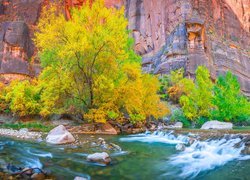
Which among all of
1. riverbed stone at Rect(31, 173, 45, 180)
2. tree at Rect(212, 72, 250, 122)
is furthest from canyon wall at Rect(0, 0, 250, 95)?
riverbed stone at Rect(31, 173, 45, 180)

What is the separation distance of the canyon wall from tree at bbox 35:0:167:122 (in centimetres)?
2278

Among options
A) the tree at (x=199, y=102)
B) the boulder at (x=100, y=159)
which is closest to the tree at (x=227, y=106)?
the tree at (x=199, y=102)

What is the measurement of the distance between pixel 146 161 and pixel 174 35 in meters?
39.0

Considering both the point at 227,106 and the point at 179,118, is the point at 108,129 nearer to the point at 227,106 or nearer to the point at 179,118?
the point at 179,118

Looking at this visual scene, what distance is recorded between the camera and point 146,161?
8.34 meters

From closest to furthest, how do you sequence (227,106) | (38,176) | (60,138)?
(38,176), (60,138), (227,106)

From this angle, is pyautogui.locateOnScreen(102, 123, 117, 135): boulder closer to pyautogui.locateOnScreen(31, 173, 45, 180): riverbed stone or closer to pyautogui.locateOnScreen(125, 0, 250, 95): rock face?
pyautogui.locateOnScreen(31, 173, 45, 180): riverbed stone

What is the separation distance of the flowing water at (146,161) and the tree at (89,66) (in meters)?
5.83

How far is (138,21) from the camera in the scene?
200 ft

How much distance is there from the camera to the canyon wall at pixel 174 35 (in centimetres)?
3866

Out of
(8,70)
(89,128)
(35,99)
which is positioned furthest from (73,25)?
(8,70)

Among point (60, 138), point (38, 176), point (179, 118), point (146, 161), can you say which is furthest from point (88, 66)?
point (179, 118)

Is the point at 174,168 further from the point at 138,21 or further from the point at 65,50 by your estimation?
the point at 138,21

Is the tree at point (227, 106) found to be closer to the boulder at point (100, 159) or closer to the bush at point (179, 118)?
the bush at point (179, 118)
